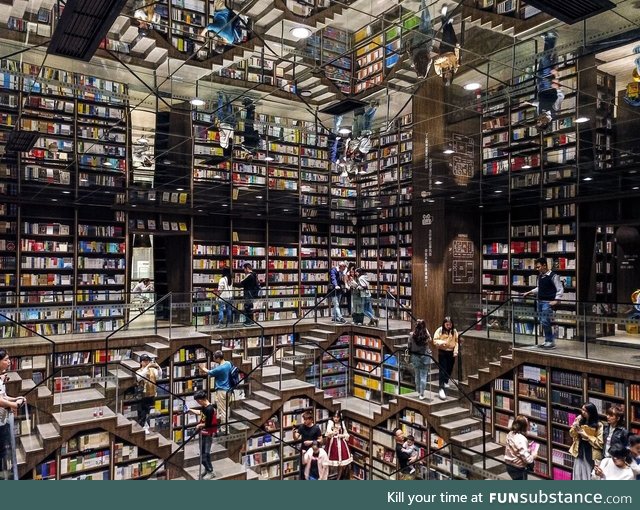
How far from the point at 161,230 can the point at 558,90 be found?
23.9 ft

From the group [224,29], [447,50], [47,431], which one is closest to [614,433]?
[447,50]

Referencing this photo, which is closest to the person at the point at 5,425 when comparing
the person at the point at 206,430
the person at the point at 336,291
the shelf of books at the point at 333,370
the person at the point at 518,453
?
the person at the point at 206,430

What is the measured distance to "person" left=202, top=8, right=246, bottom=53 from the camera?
198 inches

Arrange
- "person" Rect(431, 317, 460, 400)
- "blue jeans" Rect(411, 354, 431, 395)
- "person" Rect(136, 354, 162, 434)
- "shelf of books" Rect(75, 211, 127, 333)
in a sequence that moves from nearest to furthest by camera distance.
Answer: "person" Rect(136, 354, 162, 434) < "person" Rect(431, 317, 460, 400) < "blue jeans" Rect(411, 354, 431, 395) < "shelf of books" Rect(75, 211, 127, 333)

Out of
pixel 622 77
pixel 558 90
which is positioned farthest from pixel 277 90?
pixel 622 77

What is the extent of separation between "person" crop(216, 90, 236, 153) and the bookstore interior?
0.19 ft

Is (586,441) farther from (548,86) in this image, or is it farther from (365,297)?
(365,297)

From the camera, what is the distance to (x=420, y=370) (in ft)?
24.5

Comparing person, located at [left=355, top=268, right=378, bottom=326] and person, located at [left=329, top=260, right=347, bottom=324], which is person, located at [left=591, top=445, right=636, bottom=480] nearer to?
person, located at [left=355, top=268, right=378, bottom=326]

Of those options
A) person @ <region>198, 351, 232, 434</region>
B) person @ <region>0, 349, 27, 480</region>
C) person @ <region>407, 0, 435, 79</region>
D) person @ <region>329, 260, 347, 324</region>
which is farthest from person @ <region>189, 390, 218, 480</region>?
person @ <region>407, 0, 435, 79</region>

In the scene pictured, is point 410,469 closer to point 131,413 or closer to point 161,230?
point 131,413

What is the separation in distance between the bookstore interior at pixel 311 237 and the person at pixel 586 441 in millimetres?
23

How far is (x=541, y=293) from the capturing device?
270 inches

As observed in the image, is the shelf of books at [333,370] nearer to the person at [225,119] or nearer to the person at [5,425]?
the person at [225,119]
